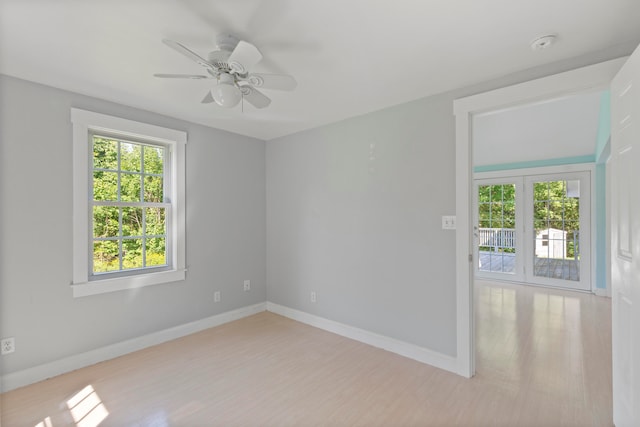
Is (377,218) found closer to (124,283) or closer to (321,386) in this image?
(321,386)

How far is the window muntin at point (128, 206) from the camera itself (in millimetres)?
2826

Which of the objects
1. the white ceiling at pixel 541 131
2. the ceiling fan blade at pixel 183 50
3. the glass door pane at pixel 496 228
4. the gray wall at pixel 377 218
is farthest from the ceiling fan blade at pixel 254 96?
the glass door pane at pixel 496 228

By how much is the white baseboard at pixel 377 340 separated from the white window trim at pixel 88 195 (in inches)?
57.5

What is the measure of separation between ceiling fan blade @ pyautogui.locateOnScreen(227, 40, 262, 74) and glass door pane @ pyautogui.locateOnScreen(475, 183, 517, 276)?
17.9 ft

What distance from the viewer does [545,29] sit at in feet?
5.70

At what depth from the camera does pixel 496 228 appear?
→ 610 cm

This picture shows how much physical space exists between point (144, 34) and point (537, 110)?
4540 millimetres

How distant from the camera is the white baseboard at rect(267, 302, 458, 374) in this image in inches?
102

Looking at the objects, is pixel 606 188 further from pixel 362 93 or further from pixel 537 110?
pixel 362 93

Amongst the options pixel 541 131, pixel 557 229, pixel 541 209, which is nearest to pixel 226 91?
pixel 541 131

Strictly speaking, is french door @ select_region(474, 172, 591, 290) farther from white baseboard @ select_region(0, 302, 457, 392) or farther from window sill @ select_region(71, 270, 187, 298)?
window sill @ select_region(71, 270, 187, 298)

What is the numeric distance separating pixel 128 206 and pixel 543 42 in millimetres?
3616

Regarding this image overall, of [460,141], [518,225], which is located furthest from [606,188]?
[460,141]

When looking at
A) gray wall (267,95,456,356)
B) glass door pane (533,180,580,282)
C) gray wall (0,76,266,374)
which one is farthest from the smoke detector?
glass door pane (533,180,580,282)
